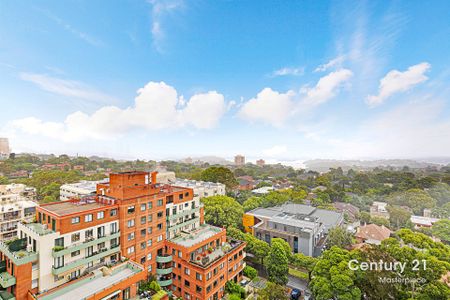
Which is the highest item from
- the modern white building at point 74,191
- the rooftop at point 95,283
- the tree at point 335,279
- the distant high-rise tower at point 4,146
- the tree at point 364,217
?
the distant high-rise tower at point 4,146

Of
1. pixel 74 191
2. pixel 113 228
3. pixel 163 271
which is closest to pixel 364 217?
pixel 163 271

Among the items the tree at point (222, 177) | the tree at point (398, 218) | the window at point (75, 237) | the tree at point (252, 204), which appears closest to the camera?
the window at point (75, 237)

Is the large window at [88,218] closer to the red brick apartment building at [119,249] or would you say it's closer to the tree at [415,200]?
the red brick apartment building at [119,249]

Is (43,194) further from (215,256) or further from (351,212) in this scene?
(351,212)

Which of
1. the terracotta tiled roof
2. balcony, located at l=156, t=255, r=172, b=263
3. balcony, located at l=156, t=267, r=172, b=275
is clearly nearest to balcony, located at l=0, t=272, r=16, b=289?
balcony, located at l=156, t=255, r=172, b=263

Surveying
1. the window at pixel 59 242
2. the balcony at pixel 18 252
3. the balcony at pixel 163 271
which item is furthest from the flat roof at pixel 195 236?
the balcony at pixel 18 252

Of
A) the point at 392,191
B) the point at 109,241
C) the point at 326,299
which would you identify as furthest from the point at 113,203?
the point at 392,191

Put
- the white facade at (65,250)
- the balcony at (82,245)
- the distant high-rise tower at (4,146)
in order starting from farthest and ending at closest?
the distant high-rise tower at (4,146) < the balcony at (82,245) < the white facade at (65,250)

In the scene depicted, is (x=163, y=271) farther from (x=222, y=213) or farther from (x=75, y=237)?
(x=222, y=213)
